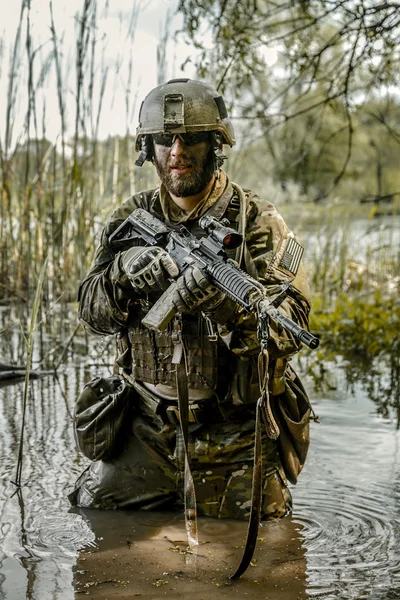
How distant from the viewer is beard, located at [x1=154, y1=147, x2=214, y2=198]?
3082 mm

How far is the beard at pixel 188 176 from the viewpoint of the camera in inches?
121

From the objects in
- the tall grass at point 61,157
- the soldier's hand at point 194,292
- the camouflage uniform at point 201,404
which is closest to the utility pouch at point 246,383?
the camouflage uniform at point 201,404

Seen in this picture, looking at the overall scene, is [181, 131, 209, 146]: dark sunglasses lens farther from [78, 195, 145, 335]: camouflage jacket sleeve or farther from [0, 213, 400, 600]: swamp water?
[0, 213, 400, 600]: swamp water

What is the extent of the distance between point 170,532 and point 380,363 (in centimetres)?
318

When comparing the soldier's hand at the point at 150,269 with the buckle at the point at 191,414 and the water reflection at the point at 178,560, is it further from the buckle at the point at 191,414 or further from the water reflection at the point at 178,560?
the water reflection at the point at 178,560

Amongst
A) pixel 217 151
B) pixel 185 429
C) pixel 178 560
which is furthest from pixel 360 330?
pixel 178 560

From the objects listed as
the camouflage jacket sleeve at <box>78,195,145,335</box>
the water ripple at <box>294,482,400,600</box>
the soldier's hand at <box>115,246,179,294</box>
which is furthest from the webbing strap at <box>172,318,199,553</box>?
the water ripple at <box>294,482,400,600</box>

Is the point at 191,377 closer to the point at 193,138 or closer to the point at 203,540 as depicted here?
the point at 203,540

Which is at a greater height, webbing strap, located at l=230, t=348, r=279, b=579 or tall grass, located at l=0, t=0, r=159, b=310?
tall grass, located at l=0, t=0, r=159, b=310

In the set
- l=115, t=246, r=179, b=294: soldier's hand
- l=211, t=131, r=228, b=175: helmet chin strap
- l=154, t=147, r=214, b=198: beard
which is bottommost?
l=115, t=246, r=179, b=294: soldier's hand

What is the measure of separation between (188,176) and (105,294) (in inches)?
20.6

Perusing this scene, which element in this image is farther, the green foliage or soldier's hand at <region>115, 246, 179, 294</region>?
the green foliage

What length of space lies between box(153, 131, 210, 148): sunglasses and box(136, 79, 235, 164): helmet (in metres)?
0.04

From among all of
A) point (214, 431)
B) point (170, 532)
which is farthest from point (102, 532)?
point (214, 431)
